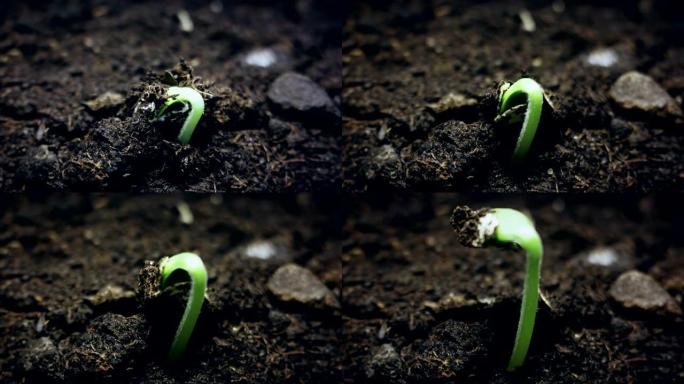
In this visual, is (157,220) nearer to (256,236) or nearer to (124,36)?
(256,236)

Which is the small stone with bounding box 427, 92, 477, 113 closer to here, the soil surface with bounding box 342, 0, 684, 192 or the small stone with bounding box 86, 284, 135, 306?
the soil surface with bounding box 342, 0, 684, 192

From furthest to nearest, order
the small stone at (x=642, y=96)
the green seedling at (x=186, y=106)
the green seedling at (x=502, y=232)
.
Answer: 1. the small stone at (x=642, y=96)
2. the green seedling at (x=186, y=106)
3. the green seedling at (x=502, y=232)

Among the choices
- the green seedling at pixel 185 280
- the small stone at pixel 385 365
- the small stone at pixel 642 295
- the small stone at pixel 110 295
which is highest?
the green seedling at pixel 185 280

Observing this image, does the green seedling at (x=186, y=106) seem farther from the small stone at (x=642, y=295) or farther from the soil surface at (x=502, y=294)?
the small stone at (x=642, y=295)

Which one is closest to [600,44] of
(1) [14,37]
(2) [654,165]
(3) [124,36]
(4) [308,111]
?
(2) [654,165]

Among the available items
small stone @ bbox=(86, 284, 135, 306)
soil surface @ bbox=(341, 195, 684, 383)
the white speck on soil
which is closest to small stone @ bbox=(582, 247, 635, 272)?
soil surface @ bbox=(341, 195, 684, 383)

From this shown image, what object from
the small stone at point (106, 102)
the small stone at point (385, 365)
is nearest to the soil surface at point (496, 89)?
the small stone at point (385, 365)

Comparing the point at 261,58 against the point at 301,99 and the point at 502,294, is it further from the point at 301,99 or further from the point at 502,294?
the point at 502,294

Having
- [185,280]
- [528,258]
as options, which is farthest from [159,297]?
[528,258]
